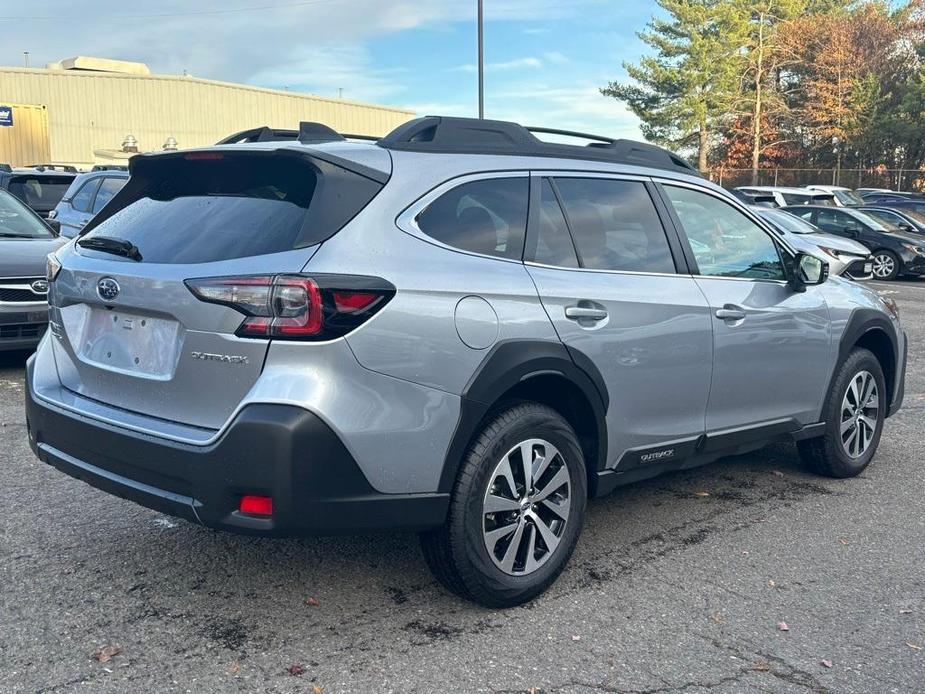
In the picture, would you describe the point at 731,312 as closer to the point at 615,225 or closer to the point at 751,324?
the point at 751,324

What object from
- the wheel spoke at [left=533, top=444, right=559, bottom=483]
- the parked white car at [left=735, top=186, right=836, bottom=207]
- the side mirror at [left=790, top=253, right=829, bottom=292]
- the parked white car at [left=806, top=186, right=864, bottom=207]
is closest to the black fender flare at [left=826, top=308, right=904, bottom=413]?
the side mirror at [left=790, top=253, right=829, bottom=292]

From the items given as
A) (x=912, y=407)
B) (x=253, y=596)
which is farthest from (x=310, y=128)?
(x=912, y=407)

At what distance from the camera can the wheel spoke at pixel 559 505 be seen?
3.79 meters

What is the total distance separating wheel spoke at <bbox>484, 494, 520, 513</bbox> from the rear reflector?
2.71 feet

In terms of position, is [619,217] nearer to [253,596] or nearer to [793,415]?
[793,415]

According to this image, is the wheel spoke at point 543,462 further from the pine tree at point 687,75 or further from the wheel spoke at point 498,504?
the pine tree at point 687,75

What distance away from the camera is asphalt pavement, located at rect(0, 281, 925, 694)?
317 centimetres

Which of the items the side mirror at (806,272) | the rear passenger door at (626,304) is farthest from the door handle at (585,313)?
the side mirror at (806,272)

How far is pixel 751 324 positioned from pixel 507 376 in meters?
1.72

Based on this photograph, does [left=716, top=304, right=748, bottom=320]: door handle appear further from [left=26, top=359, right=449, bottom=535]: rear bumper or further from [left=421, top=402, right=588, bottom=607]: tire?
[left=26, top=359, right=449, bottom=535]: rear bumper

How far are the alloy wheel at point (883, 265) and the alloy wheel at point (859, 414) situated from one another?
49.2 feet

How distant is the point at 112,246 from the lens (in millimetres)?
3691

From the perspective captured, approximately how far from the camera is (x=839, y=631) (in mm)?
3570

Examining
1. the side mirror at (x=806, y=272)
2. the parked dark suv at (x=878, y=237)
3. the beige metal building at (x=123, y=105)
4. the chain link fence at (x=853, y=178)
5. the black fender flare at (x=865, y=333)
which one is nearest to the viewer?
the side mirror at (x=806, y=272)
